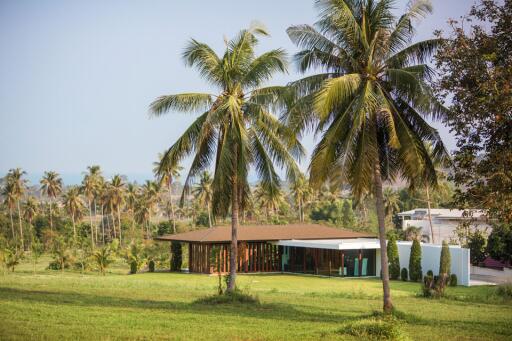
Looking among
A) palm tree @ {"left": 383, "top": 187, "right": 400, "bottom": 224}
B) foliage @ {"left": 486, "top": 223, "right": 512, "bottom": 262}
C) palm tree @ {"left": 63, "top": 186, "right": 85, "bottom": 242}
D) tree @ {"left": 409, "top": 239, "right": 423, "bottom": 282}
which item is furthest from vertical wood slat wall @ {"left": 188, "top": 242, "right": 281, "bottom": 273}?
palm tree @ {"left": 63, "top": 186, "right": 85, "bottom": 242}

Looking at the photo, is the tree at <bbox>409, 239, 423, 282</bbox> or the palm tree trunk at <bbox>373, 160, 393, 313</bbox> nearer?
the palm tree trunk at <bbox>373, 160, 393, 313</bbox>

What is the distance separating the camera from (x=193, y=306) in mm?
17844

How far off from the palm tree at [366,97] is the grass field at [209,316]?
2232 mm

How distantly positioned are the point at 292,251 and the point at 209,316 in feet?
88.4

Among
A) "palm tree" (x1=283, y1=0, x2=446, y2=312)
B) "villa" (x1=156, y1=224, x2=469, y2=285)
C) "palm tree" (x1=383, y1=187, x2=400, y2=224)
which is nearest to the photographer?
"palm tree" (x1=283, y1=0, x2=446, y2=312)

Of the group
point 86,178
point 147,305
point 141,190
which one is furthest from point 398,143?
point 141,190

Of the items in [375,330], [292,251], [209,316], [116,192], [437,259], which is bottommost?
[292,251]

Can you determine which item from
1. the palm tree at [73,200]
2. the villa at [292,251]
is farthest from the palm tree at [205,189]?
the villa at [292,251]

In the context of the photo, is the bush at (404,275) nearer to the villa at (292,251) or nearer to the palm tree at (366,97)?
the villa at (292,251)

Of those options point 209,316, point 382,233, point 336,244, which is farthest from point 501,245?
point 209,316

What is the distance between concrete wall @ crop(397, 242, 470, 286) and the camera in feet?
108

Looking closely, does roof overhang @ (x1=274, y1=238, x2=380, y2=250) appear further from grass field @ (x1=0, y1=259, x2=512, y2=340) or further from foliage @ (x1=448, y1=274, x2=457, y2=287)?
grass field @ (x1=0, y1=259, x2=512, y2=340)

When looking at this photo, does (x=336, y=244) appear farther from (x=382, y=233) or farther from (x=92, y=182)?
(x=92, y=182)

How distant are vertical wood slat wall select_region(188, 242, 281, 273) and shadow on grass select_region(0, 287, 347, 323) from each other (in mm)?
19974
